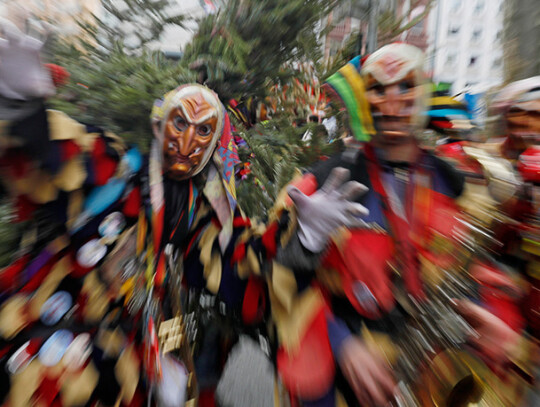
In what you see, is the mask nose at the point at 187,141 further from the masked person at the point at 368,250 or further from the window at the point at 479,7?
the window at the point at 479,7

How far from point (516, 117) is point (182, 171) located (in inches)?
68.2

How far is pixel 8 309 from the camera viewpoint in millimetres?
1167

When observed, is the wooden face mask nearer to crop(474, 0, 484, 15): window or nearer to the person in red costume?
the person in red costume

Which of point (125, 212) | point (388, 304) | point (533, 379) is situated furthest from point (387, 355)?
point (125, 212)

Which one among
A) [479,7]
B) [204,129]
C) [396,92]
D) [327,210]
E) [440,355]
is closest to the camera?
[440,355]

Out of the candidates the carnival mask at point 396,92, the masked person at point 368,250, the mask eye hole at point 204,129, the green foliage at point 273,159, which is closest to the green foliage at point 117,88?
the mask eye hole at point 204,129

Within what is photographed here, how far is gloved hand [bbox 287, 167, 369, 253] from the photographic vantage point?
1092 millimetres

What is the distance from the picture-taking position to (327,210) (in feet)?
3.62

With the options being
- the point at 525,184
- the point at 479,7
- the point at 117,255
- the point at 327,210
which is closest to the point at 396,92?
the point at 327,210

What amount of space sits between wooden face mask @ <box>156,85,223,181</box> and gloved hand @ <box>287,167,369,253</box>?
657 mm

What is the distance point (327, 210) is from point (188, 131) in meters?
0.85

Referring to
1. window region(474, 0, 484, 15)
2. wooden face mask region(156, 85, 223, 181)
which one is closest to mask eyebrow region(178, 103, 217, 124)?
wooden face mask region(156, 85, 223, 181)

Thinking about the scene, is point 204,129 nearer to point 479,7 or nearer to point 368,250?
point 368,250

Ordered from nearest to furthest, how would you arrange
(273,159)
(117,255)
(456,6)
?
1. (117,255)
2. (273,159)
3. (456,6)
